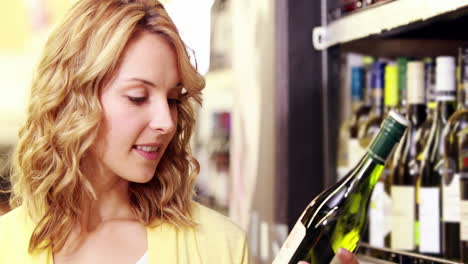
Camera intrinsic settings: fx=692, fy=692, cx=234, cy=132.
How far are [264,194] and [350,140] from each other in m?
0.29

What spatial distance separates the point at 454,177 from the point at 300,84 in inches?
16.4

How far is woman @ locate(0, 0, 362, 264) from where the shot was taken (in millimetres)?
1080

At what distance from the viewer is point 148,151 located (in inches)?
42.8

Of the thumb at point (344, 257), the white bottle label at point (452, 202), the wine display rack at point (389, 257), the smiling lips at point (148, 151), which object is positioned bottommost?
the wine display rack at point (389, 257)

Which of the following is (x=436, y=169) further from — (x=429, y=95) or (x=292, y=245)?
(x=292, y=245)

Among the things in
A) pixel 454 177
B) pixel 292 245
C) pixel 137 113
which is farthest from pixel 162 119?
pixel 454 177

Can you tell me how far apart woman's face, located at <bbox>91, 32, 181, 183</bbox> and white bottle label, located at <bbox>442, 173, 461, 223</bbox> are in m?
0.47

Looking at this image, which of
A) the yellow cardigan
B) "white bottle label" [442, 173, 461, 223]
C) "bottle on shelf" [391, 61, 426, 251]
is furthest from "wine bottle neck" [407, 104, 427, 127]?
the yellow cardigan

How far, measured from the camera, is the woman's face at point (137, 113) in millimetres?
1071

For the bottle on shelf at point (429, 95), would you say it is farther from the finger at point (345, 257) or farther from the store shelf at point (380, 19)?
the finger at point (345, 257)

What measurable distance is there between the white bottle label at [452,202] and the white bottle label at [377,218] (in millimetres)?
151

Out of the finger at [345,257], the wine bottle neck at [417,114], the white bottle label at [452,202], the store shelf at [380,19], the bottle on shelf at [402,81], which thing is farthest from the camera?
the wine bottle neck at [417,114]

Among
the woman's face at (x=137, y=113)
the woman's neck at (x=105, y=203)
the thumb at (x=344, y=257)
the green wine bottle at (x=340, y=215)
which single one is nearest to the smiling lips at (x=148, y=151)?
the woman's face at (x=137, y=113)

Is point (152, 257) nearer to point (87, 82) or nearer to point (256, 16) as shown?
point (87, 82)
